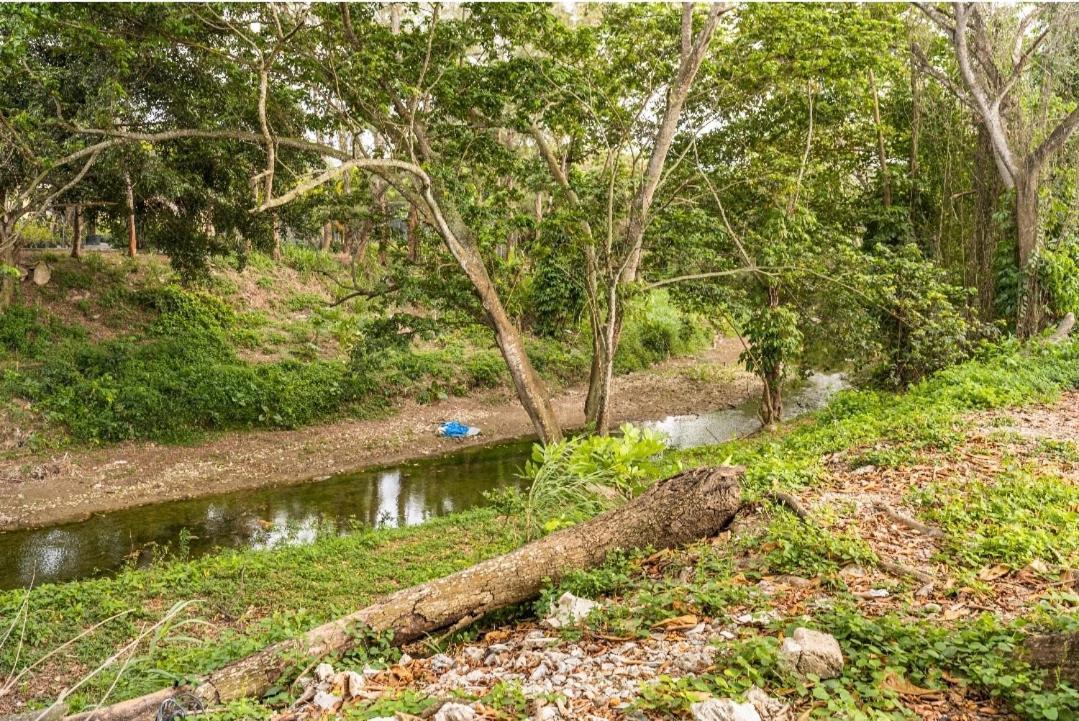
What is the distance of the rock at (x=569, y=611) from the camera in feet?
13.1

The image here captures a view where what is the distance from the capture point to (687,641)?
3551 millimetres

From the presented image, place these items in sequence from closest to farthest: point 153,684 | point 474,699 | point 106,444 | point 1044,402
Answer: point 474,699 → point 153,684 → point 1044,402 → point 106,444

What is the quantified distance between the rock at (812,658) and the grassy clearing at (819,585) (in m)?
0.05

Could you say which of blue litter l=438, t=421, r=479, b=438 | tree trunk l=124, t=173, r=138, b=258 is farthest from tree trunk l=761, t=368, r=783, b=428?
tree trunk l=124, t=173, r=138, b=258

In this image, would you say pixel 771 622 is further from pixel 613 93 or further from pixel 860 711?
pixel 613 93

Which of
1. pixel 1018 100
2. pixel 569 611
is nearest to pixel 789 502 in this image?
pixel 569 611

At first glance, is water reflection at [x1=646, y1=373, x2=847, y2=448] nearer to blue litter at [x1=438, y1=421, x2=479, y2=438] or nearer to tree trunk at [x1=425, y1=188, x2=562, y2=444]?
blue litter at [x1=438, y1=421, x2=479, y2=438]

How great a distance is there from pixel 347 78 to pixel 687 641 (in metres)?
9.35

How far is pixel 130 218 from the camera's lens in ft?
56.2

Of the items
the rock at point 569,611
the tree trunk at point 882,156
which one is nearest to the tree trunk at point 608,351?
the rock at point 569,611

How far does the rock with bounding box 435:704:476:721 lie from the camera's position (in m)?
3.03

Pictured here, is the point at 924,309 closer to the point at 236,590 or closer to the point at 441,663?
the point at 441,663

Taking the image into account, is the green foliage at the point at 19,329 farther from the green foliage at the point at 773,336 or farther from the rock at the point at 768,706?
the rock at the point at 768,706

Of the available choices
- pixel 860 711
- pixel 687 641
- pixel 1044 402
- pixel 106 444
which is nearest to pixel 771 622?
pixel 687 641
